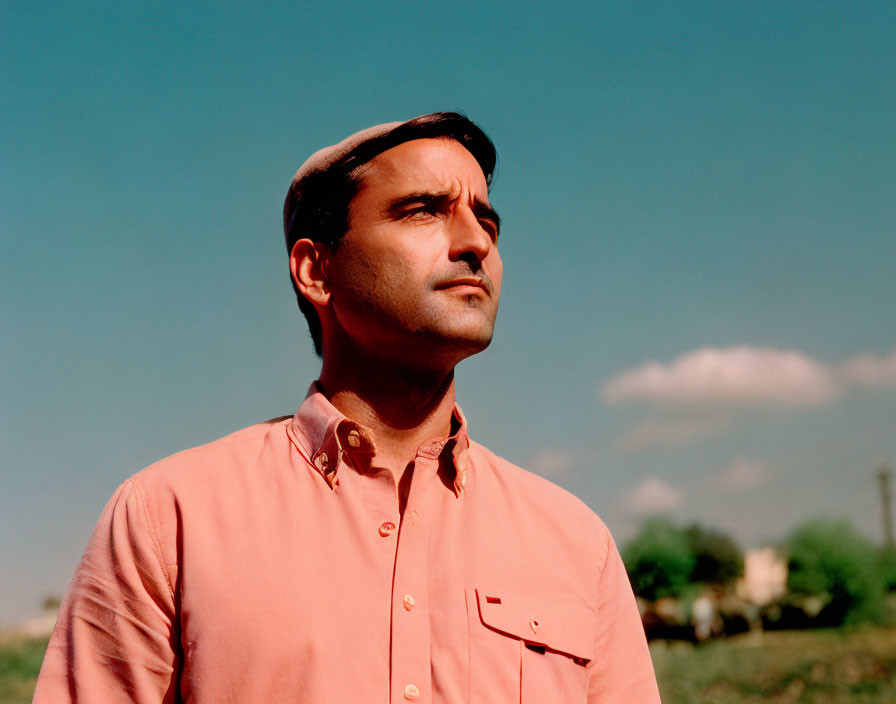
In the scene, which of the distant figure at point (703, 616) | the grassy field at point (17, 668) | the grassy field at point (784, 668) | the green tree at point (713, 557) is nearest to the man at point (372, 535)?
the grassy field at point (17, 668)

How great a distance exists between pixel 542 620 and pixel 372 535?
495mm

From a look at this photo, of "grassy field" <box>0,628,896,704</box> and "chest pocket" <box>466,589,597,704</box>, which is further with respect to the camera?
"grassy field" <box>0,628,896,704</box>

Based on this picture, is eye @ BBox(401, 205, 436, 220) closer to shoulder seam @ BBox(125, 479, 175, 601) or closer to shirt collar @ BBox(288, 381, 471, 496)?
shirt collar @ BBox(288, 381, 471, 496)

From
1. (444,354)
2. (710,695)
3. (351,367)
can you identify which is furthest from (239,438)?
(710,695)

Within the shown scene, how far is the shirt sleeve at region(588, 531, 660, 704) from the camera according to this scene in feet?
8.01

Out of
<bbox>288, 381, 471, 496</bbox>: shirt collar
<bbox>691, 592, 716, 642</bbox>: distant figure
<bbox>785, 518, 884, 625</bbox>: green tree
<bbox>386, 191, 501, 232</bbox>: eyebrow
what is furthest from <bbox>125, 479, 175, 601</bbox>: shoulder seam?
<bbox>785, 518, 884, 625</bbox>: green tree

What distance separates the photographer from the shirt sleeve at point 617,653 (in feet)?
8.01

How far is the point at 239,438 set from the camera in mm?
2484

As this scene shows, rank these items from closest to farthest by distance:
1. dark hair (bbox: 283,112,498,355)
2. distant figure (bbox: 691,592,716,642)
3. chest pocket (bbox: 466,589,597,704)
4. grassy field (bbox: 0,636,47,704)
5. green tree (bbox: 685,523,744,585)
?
chest pocket (bbox: 466,589,597,704) → dark hair (bbox: 283,112,498,355) → grassy field (bbox: 0,636,47,704) → distant figure (bbox: 691,592,716,642) → green tree (bbox: 685,523,744,585)

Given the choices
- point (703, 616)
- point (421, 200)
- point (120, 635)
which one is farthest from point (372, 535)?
point (703, 616)

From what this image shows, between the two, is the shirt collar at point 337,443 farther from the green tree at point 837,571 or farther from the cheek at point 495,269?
the green tree at point 837,571

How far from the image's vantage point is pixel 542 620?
227 centimetres

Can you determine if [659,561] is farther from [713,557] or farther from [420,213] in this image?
[420,213]

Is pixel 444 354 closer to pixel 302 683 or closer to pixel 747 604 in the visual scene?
pixel 302 683
